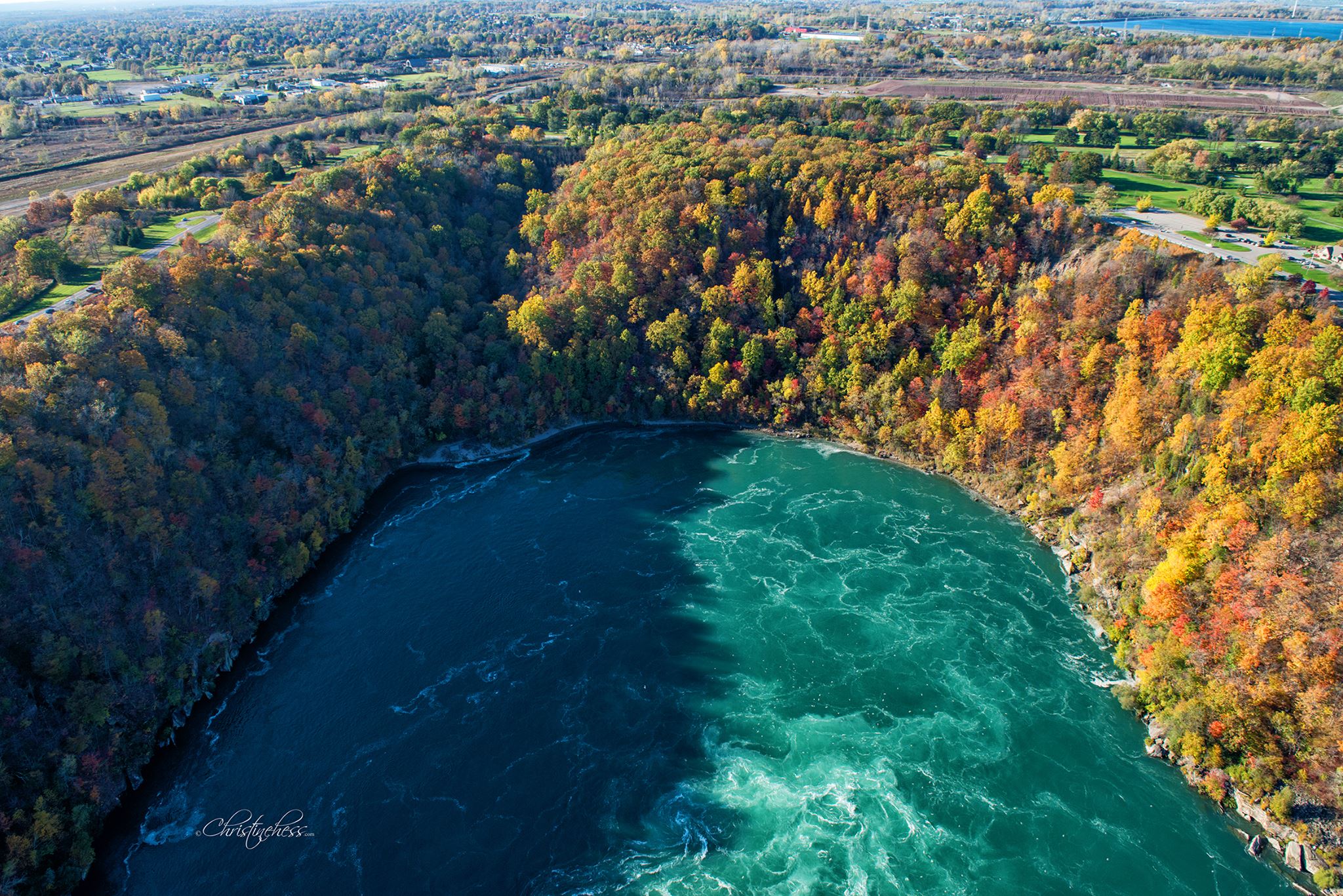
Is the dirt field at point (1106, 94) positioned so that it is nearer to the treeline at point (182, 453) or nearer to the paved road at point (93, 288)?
the treeline at point (182, 453)

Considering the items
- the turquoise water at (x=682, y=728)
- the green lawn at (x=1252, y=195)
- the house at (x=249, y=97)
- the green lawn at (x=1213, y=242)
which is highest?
the house at (x=249, y=97)

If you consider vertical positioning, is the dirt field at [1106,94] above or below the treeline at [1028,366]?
above

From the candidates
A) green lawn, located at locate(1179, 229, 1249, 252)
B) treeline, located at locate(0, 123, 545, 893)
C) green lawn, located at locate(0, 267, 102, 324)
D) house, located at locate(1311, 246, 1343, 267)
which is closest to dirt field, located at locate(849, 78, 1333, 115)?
green lawn, located at locate(1179, 229, 1249, 252)

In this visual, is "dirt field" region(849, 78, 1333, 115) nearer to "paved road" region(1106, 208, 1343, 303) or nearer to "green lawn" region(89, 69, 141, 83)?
"paved road" region(1106, 208, 1343, 303)

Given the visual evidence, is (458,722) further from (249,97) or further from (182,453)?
(249,97)

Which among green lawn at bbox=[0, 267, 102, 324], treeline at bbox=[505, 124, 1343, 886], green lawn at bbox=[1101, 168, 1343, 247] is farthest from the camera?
green lawn at bbox=[1101, 168, 1343, 247]
